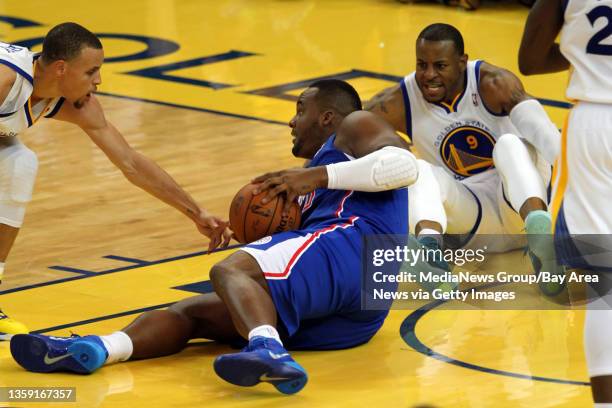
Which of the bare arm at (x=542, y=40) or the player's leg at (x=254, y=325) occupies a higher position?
the bare arm at (x=542, y=40)

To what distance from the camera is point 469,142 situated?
24.2 ft

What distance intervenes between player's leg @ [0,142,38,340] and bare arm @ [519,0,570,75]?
246cm

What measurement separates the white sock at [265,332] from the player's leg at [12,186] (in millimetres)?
1235

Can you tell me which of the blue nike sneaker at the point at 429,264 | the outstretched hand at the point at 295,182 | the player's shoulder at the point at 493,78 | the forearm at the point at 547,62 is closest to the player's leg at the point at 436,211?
the blue nike sneaker at the point at 429,264

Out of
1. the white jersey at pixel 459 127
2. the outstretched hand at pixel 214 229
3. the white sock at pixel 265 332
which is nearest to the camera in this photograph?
the white sock at pixel 265 332

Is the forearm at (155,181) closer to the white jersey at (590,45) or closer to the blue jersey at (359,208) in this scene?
the blue jersey at (359,208)

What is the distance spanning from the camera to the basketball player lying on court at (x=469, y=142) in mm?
6902

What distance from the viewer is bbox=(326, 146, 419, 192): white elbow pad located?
5.67 m

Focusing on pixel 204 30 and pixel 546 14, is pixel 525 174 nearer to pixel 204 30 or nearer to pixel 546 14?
pixel 546 14

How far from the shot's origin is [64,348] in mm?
5531

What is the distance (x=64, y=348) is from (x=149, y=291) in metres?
1.32

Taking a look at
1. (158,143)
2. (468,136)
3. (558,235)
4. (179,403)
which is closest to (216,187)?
(158,143)

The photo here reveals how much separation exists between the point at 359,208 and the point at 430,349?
639 millimetres

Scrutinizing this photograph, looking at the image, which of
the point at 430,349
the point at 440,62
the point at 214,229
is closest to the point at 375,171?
the point at 430,349
